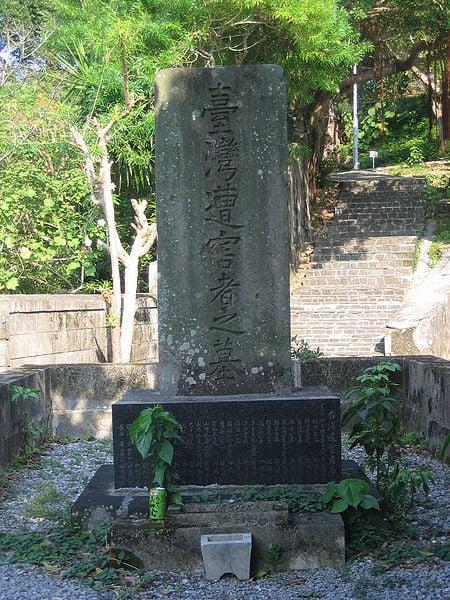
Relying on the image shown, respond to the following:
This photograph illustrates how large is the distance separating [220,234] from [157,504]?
1742mm

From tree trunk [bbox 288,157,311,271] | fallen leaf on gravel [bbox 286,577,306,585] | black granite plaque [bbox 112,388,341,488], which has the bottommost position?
fallen leaf on gravel [bbox 286,577,306,585]

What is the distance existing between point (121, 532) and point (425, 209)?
19963 mm

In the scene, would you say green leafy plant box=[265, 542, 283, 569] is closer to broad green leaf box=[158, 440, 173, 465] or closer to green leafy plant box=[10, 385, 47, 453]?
broad green leaf box=[158, 440, 173, 465]

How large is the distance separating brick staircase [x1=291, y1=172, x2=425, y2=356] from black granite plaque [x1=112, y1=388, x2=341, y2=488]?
10318 millimetres

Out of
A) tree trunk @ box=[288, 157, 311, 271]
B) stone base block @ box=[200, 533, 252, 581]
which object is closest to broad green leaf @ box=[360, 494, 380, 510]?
stone base block @ box=[200, 533, 252, 581]

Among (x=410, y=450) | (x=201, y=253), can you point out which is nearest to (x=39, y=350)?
(x=410, y=450)

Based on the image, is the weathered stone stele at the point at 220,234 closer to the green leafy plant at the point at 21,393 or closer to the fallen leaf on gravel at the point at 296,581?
the fallen leaf on gravel at the point at 296,581

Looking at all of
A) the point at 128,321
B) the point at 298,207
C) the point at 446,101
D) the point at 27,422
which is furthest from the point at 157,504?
the point at 446,101

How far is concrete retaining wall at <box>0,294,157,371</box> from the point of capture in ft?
33.0

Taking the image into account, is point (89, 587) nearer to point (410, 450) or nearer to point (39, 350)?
point (410, 450)

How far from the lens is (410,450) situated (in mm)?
7539

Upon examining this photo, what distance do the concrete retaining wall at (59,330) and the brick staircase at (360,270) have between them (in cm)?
382

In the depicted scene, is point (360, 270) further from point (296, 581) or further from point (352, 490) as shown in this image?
point (296, 581)

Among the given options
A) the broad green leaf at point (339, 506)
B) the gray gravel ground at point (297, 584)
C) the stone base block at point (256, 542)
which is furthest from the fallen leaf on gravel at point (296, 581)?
the broad green leaf at point (339, 506)
